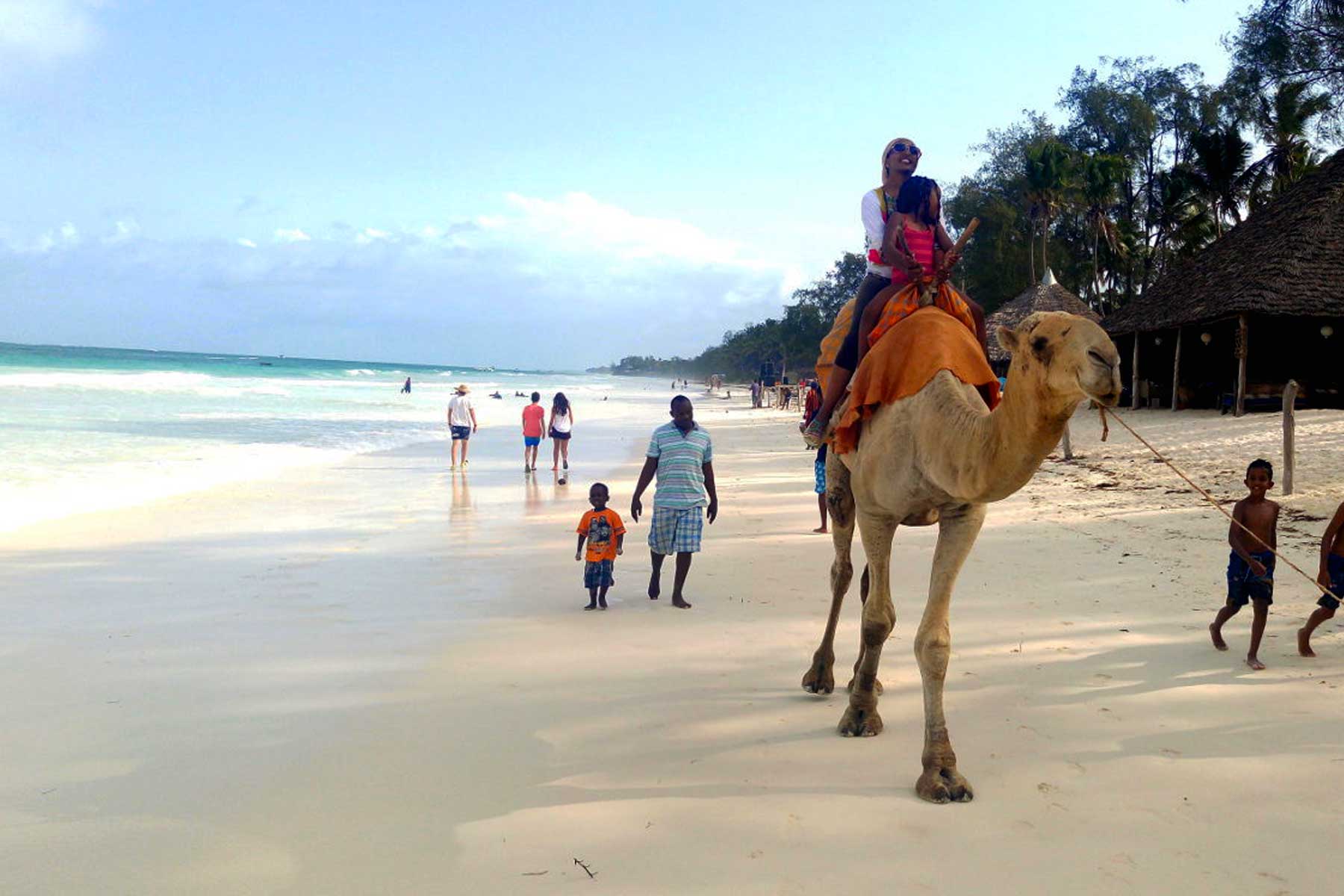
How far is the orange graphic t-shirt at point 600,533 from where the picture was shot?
7.75 m

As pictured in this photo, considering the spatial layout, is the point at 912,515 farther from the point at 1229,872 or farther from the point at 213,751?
the point at 213,751

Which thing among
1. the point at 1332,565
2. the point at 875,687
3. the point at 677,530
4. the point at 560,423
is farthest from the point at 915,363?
the point at 560,423

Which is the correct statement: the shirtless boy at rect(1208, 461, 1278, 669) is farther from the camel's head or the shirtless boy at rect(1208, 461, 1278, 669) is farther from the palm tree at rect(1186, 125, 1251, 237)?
the palm tree at rect(1186, 125, 1251, 237)

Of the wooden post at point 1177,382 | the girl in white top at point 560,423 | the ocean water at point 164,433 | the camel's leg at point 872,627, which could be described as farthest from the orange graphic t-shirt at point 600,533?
the wooden post at point 1177,382

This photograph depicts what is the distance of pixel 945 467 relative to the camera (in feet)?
13.4

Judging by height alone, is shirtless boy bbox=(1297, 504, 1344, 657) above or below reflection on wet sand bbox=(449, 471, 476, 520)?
above

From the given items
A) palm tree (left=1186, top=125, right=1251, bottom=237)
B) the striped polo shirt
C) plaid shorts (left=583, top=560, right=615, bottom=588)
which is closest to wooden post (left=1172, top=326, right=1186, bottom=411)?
palm tree (left=1186, top=125, right=1251, bottom=237)

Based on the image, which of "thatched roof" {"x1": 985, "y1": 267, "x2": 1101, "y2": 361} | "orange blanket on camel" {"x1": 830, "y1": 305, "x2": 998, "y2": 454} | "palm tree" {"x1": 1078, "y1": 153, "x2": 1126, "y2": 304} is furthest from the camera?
"palm tree" {"x1": 1078, "y1": 153, "x2": 1126, "y2": 304}

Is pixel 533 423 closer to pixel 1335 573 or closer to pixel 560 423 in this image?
pixel 560 423

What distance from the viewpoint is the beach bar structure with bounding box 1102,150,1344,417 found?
68.1 feet

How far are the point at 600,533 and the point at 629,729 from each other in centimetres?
293

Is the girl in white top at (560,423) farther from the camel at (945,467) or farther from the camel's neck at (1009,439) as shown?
the camel's neck at (1009,439)

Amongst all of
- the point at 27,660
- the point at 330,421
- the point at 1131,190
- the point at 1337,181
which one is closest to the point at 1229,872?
the point at 27,660

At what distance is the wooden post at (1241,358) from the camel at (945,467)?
1915 cm
